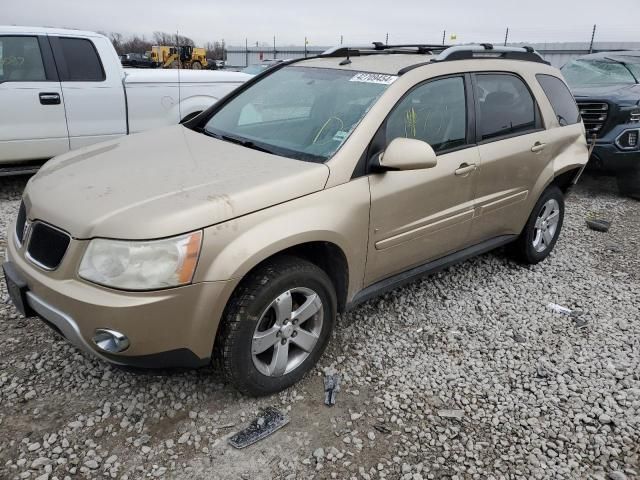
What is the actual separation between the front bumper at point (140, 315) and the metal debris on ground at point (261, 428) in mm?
417

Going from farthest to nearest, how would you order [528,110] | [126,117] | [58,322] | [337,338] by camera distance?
[126,117]
[528,110]
[337,338]
[58,322]

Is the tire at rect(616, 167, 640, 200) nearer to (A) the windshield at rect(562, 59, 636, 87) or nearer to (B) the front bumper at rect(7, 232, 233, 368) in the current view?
(A) the windshield at rect(562, 59, 636, 87)

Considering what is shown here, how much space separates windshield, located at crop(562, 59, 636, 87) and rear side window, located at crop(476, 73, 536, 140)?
4847 millimetres

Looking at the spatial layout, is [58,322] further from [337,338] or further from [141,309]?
[337,338]

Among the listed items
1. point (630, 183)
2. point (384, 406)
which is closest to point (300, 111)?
point (384, 406)

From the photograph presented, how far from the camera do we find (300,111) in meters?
3.40

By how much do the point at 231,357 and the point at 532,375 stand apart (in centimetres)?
183

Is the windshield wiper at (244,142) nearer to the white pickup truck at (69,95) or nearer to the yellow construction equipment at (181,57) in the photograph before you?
the white pickup truck at (69,95)

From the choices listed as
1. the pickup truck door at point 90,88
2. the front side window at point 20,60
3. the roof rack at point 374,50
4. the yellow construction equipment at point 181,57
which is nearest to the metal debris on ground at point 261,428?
the roof rack at point 374,50

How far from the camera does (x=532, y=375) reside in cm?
317

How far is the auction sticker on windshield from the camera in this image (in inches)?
125

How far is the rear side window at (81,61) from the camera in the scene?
5.96 m

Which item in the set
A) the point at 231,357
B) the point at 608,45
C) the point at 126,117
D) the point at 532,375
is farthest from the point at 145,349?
the point at 608,45

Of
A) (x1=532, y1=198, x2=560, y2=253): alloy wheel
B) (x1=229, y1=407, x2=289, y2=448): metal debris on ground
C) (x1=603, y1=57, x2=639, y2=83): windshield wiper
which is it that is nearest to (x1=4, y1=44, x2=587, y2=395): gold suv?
(x1=229, y1=407, x2=289, y2=448): metal debris on ground
